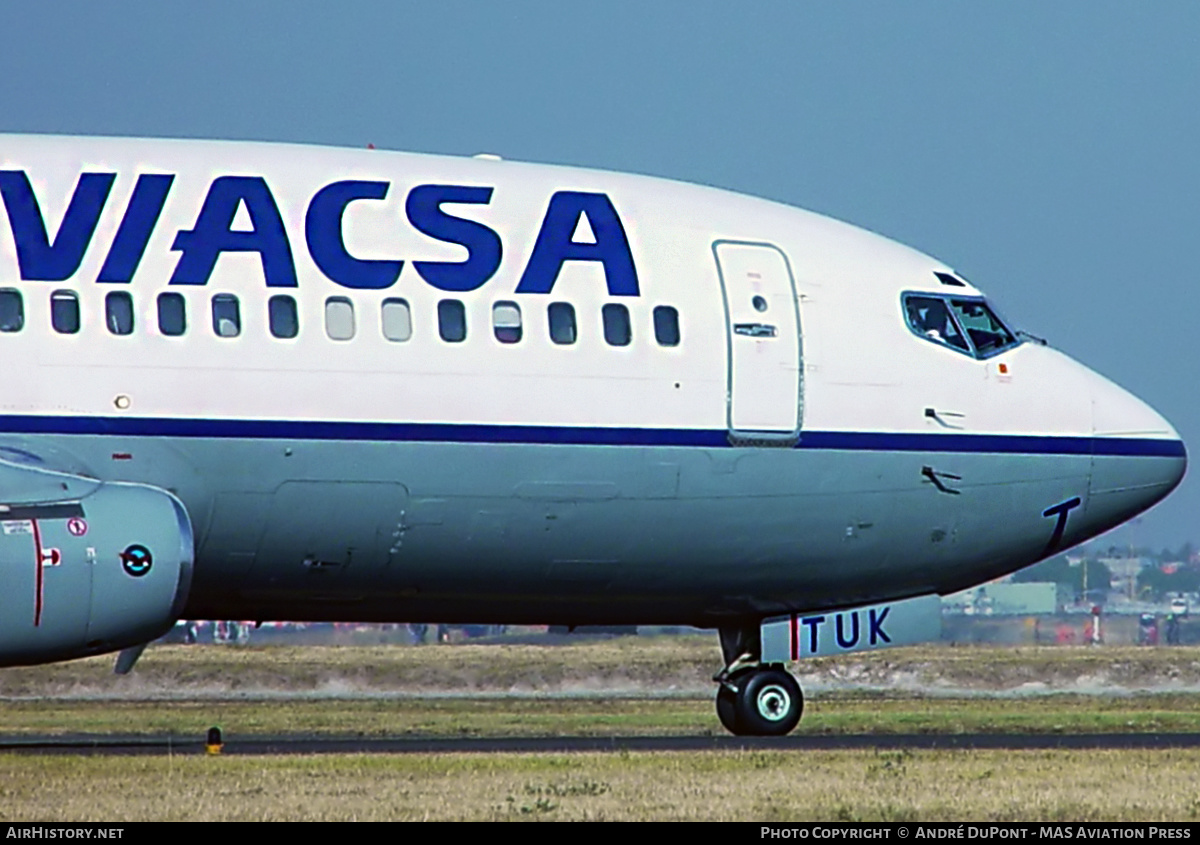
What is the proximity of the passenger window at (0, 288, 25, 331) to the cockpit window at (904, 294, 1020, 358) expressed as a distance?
925 cm

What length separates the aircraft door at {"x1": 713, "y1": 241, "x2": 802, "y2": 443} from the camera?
76.6 ft

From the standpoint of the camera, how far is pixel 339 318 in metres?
22.0

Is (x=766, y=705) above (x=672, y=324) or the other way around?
the other way around

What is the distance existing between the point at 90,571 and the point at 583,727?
12621 mm

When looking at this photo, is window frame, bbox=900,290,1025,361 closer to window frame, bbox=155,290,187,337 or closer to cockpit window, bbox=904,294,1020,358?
cockpit window, bbox=904,294,1020,358

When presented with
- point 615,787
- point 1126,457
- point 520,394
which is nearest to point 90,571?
point 520,394

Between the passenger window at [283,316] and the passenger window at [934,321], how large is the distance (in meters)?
6.79

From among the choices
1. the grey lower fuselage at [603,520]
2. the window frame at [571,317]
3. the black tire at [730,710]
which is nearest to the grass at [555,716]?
the black tire at [730,710]

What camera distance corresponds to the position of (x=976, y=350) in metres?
24.9

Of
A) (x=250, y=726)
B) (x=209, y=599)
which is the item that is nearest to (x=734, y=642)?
(x=209, y=599)

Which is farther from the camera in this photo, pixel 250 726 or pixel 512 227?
pixel 250 726

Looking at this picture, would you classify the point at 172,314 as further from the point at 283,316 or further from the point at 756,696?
the point at 756,696

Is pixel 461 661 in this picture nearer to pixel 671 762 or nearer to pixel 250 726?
pixel 250 726

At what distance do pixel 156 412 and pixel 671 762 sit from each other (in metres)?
5.74
